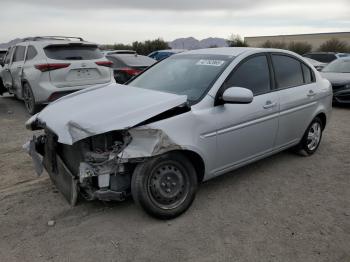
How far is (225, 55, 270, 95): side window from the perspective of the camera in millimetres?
4152

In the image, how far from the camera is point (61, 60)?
308 inches

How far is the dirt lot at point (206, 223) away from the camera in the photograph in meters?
3.09

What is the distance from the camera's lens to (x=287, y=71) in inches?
195

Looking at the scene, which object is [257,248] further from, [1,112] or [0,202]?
[1,112]

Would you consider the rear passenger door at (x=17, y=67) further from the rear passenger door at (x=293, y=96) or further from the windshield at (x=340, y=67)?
the windshield at (x=340, y=67)

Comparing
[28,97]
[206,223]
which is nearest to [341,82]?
[206,223]

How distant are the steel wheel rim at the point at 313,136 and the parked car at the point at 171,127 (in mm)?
595

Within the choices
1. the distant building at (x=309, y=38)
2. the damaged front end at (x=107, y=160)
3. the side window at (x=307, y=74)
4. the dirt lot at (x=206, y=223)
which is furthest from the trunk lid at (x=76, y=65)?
the distant building at (x=309, y=38)

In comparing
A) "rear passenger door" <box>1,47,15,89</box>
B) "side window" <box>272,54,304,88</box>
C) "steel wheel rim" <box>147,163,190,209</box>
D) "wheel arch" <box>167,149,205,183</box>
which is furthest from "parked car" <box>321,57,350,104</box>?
"rear passenger door" <box>1,47,15,89</box>

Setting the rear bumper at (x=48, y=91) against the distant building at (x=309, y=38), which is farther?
the distant building at (x=309, y=38)

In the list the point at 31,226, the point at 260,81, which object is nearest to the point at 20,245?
the point at 31,226

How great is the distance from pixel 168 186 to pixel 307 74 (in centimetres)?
308

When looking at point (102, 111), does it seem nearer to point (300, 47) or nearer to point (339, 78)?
point (339, 78)

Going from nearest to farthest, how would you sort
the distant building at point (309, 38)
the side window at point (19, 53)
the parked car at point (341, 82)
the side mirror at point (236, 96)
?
the side mirror at point (236, 96) < the side window at point (19, 53) < the parked car at point (341, 82) < the distant building at point (309, 38)
